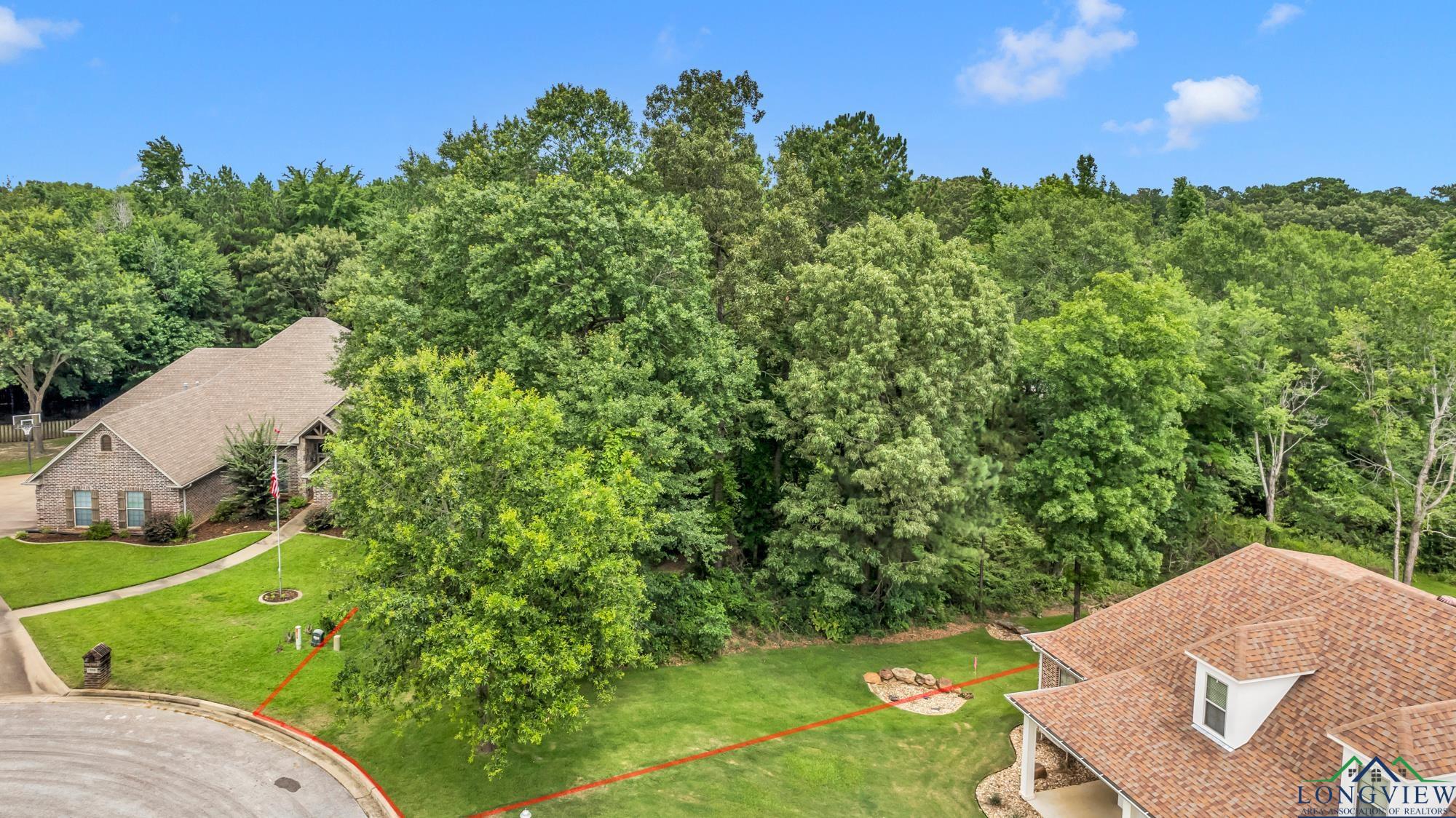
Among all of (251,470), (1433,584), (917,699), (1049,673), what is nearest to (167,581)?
(251,470)

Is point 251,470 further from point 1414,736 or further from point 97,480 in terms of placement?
point 1414,736

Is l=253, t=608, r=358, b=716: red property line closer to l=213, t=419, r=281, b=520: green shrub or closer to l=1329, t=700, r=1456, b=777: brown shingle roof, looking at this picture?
l=213, t=419, r=281, b=520: green shrub

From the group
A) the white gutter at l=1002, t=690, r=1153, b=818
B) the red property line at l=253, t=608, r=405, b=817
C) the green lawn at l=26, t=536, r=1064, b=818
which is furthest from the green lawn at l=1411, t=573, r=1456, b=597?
the red property line at l=253, t=608, r=405, b=817

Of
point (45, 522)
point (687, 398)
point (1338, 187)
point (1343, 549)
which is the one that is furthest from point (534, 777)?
point (1338, 187)

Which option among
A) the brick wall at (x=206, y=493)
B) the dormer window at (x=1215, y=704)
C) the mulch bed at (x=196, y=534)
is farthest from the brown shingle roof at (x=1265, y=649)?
the brick wall at (x=206, y=493)

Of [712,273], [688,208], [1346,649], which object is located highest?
[688,208]

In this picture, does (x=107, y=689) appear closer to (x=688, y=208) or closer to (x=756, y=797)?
(x=756, y=797)

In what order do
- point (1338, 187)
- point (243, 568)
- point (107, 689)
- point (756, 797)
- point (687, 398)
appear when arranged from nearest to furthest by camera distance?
1. point (756, 797)
2. point (107, 689)
3. point (687, 398)
4. point (243, 568)
5. point (1338, 187)
